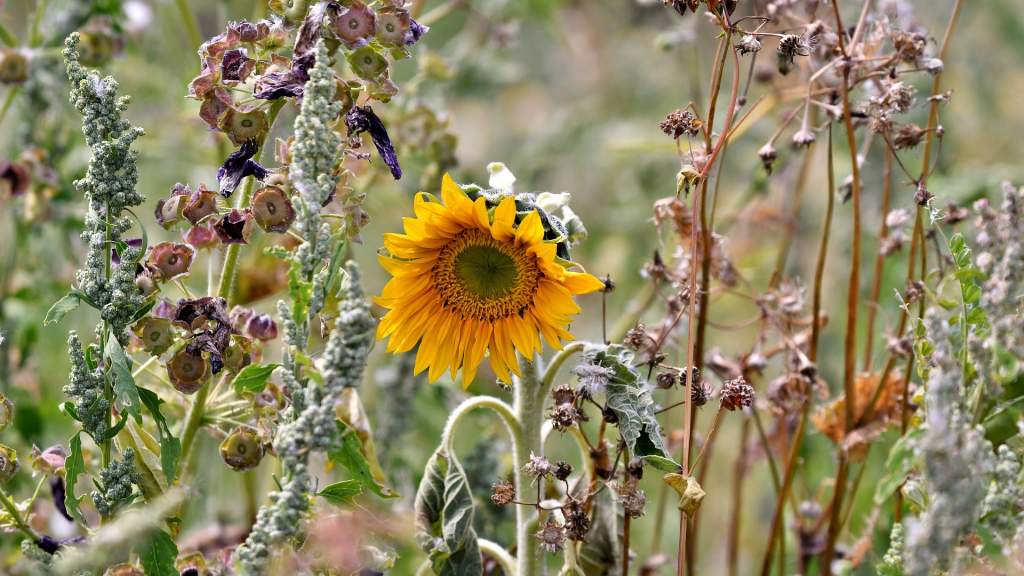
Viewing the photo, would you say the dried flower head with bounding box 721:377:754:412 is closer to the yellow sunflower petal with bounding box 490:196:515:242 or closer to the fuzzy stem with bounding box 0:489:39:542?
the yellow sunflower petal with bounding box 490:196:515:242

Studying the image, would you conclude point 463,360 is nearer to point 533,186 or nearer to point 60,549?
point 60,549

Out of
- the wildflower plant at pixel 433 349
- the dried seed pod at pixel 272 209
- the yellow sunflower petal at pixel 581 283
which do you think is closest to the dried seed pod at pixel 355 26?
the wildflower plant at pixel 433 349

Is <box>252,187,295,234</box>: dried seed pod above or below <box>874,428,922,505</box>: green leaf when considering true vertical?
above

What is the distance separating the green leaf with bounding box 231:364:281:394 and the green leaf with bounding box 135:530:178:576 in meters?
0.12

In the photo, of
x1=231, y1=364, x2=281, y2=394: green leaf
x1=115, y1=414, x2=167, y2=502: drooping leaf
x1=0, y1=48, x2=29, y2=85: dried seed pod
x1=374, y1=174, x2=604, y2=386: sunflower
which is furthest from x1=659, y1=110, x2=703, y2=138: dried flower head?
x1=0, y1=48, x2=29, y2=85: dried seed pod

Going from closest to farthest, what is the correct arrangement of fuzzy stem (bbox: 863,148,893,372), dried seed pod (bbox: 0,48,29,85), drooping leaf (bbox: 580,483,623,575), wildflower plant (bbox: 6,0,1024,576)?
wildflower plant (bbox: 6,0,1024,576)
drooping leaf (bbox: 580,483,623,575)
fuzzy stem (bbox: 863,148,893,372)
dried seed pod (bbox: 0,48,29,85)

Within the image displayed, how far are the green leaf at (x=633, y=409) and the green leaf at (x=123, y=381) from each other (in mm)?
316

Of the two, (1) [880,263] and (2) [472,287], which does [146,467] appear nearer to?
(2) [472,287]

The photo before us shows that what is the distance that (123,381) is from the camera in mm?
530

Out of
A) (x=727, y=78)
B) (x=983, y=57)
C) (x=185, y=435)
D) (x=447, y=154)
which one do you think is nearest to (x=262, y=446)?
(x=185, y=435)

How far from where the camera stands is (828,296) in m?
1.73

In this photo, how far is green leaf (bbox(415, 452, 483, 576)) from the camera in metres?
0.64

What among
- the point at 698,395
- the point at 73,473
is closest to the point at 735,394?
the point at 698,395

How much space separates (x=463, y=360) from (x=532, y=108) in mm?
2233
